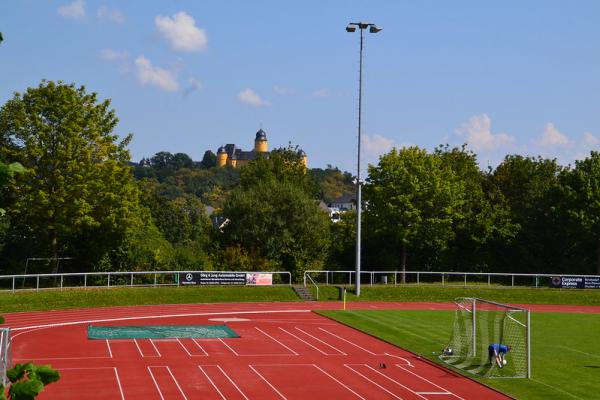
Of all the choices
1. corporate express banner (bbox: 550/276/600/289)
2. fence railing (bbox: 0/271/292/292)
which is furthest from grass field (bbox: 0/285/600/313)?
fence railing (bbox: 0/271/292/292)

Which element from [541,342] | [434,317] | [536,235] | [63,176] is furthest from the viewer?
[536,235]

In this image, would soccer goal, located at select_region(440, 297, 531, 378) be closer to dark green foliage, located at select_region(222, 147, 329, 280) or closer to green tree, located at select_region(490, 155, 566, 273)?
dark green foliage, located at select_region(222, 147, 329, 280)

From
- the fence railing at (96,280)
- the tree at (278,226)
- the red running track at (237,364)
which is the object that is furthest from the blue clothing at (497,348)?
the tree at (278,226)

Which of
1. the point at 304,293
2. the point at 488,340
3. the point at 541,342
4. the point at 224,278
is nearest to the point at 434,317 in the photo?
the point at 541,342

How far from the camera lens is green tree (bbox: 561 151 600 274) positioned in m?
61.3

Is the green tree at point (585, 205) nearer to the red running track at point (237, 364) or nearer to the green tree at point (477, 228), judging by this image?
the green tree at point (477, 228)

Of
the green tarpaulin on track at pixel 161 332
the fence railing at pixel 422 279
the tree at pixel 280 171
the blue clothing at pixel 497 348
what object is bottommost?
the green tarpaulin on track at pixel 161 332

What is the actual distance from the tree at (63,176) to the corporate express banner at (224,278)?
213 inches

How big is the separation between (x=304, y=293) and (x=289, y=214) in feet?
40.4

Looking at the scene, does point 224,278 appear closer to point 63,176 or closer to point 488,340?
point 63,176

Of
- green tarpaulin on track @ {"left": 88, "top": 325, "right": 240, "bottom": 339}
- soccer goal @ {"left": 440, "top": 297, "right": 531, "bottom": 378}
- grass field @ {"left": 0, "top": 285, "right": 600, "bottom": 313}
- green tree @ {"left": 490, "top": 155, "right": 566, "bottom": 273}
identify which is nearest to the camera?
soccer goal @ {"left": 440, "top": 297, "right": 531, "bottom": 378}

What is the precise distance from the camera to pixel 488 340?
2764cm

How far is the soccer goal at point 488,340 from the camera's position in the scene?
25.3 m

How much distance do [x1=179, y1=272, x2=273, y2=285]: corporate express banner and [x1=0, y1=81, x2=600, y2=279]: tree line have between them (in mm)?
4824
